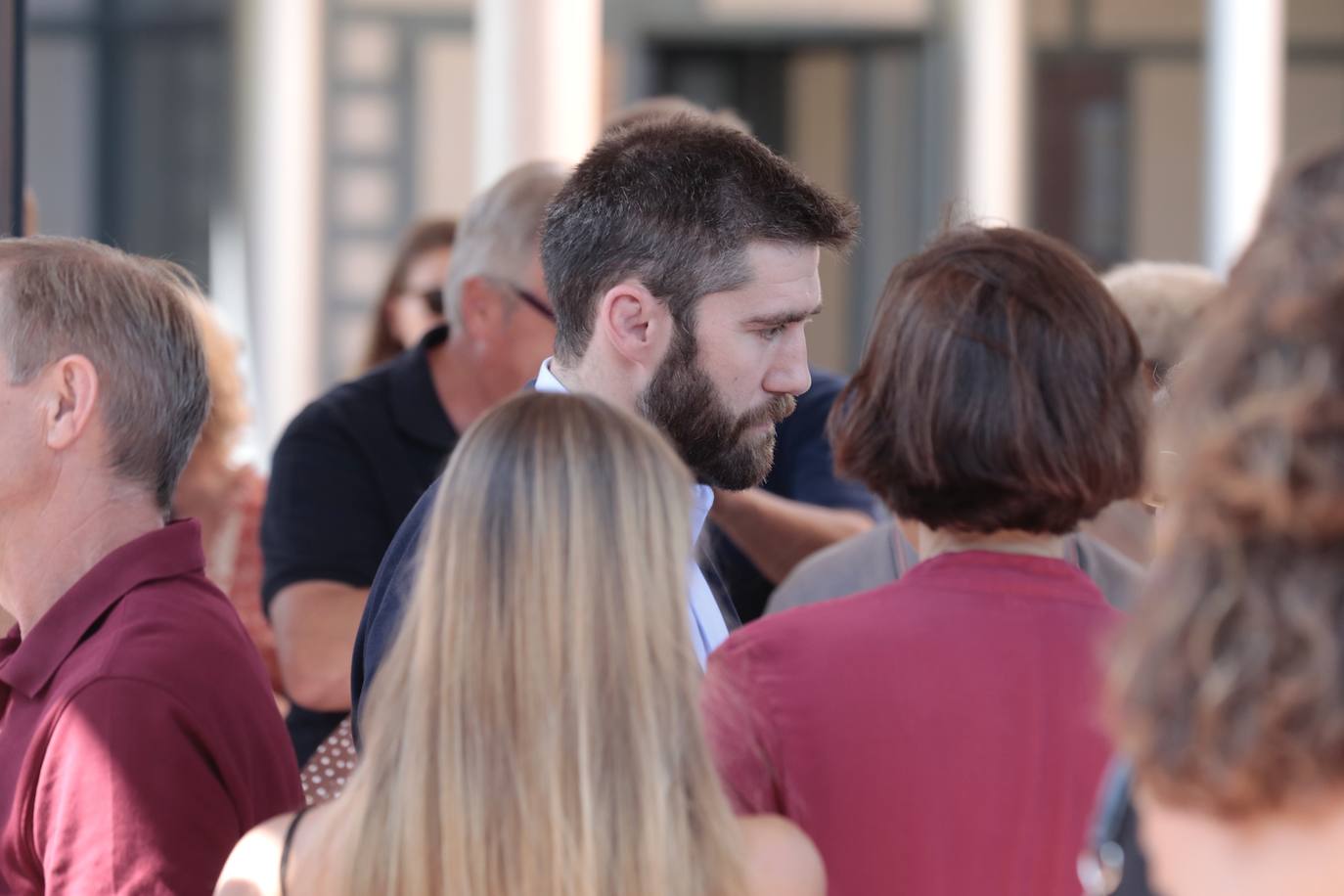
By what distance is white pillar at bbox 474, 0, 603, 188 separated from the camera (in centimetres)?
462

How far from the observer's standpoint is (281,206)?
25.3ft

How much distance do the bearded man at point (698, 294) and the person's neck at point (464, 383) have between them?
0.96m

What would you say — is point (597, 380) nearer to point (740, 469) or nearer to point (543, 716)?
point (740, 469)

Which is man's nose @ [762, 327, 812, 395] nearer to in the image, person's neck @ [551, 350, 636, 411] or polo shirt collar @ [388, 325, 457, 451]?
person's neck @ [551, 350, 636, 411]

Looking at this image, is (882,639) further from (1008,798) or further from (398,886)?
(398,886)

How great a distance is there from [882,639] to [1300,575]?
728 mm

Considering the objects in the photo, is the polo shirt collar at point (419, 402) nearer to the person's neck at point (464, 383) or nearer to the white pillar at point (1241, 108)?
the person's neck at point (464, 383)

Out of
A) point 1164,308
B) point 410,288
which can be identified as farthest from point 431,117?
point 1164,308

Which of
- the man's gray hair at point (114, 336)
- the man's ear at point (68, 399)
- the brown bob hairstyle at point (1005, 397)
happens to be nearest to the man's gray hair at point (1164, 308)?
the brown bob hairstyle at point (1005, 397)

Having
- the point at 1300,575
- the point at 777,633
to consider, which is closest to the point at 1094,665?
the point at 777,633

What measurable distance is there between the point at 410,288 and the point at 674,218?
2.47 metres

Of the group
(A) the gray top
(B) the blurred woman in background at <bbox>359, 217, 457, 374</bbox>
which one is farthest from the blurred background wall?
(A) the gray top

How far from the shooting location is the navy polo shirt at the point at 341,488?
302 cm

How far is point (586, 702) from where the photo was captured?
56.8 inches
